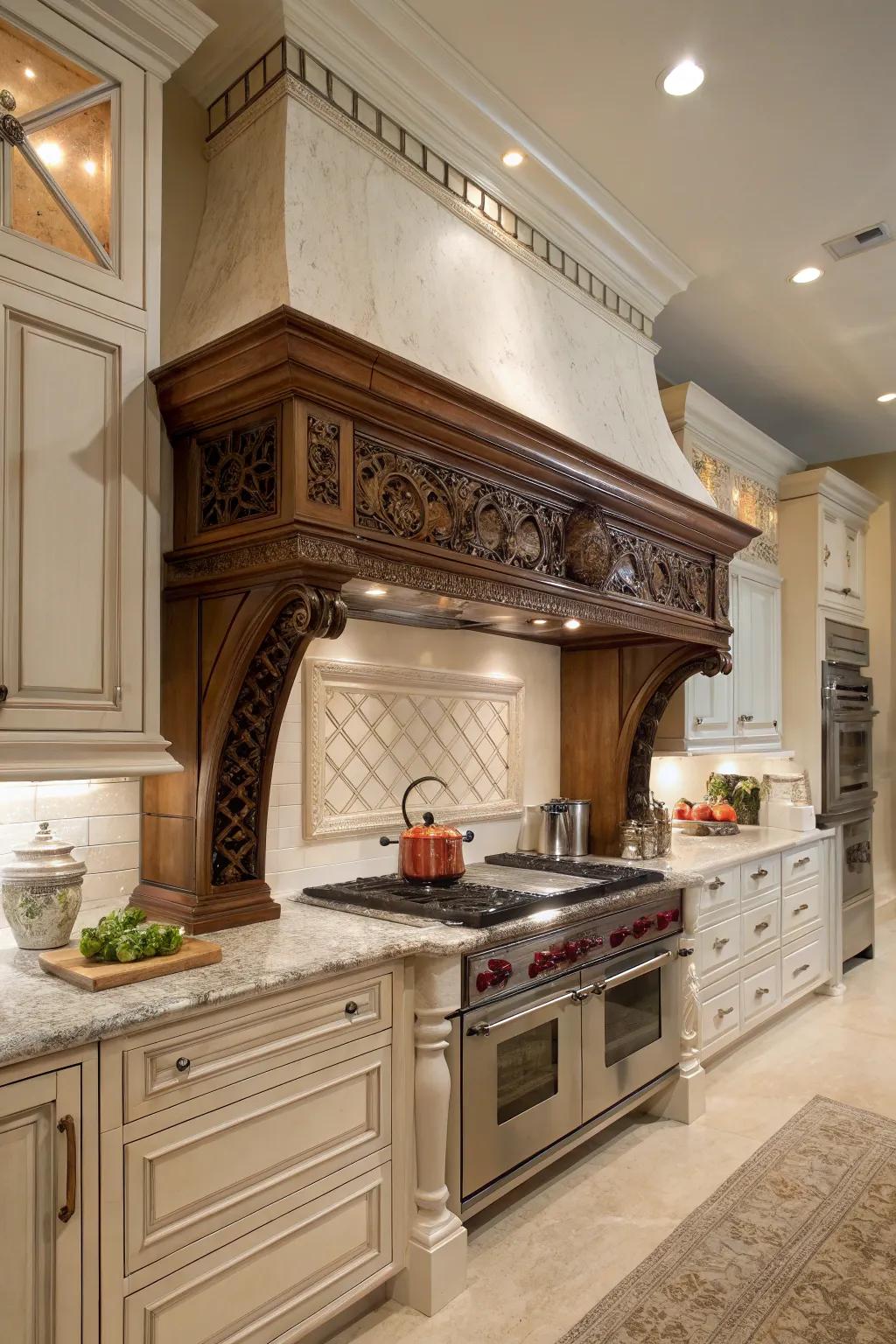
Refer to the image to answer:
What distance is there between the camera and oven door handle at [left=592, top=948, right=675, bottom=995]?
282cm

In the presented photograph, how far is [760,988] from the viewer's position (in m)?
4.05

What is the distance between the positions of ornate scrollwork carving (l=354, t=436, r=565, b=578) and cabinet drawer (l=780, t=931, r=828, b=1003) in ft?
8.48

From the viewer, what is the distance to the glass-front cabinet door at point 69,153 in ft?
6.21

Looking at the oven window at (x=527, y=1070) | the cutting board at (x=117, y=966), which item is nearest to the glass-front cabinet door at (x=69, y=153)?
the cutting board at (x=117, y=966)

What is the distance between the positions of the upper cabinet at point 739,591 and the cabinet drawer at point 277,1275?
2.58m

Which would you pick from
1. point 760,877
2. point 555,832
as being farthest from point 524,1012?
point 760,877

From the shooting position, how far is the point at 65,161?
6.56ft

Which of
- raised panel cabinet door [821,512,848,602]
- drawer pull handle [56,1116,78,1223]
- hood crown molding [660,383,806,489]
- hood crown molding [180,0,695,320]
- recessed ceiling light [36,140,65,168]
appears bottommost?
drawer pull handle [56,1116,78,1223]

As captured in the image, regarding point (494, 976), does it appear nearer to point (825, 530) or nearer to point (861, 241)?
point (861, 241)

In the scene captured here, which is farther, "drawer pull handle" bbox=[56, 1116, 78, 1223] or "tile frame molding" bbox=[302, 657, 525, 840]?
"tile frame molding" bbox=[302, 657, 525, 840]

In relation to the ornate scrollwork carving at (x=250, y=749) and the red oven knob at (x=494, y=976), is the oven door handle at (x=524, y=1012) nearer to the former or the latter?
the red oven knob at (x=494, y=976)

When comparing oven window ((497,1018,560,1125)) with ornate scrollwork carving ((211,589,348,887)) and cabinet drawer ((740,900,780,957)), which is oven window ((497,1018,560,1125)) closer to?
ornate scrollwork carving ((211,589,348,887))

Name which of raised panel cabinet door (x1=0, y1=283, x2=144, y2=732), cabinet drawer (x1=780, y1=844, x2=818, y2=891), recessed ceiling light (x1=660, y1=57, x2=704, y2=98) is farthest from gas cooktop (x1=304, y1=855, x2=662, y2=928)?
recessed ceiling light (x1=660, y1=57, x2=704, y2=98)

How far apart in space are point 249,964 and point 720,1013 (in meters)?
2.48
